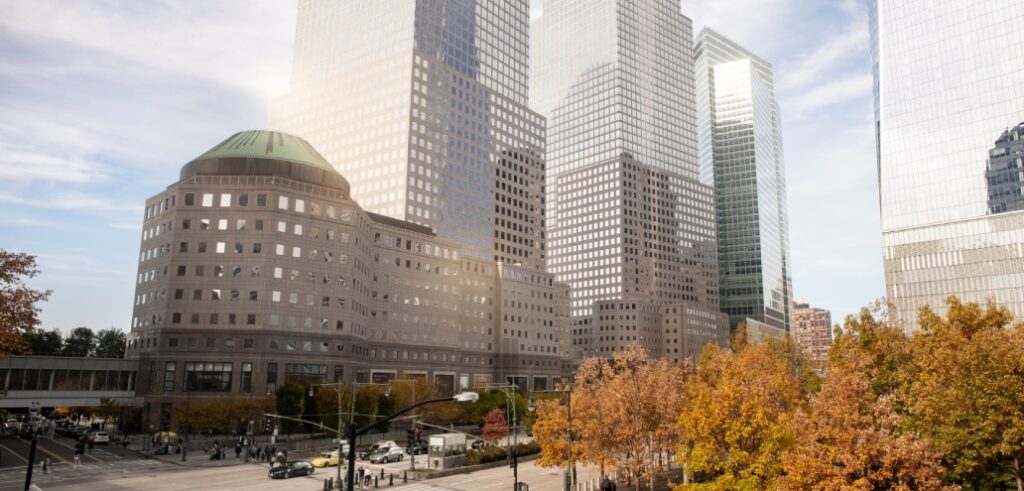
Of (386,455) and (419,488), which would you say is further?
(386,455)

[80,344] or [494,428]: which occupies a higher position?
[80,344]

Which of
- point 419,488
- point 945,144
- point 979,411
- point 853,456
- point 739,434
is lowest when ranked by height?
point 419,488

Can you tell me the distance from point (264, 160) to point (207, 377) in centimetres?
3579

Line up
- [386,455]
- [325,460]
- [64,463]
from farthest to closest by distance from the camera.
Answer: [386,455]
[325,460]
[64,463]

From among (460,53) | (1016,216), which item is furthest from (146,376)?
(1016,216)

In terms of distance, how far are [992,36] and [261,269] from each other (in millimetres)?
160986

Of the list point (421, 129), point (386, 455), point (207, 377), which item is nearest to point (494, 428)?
Result: point (386, 455)

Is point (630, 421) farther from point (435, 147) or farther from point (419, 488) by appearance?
point (435, 147)

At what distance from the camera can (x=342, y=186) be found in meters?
124

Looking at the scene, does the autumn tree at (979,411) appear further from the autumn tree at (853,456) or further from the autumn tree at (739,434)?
the autumn tree at (853,456)

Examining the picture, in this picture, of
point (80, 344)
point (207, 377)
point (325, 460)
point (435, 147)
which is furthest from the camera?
point (80, 344)

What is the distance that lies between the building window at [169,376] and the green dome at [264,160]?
31153 mm

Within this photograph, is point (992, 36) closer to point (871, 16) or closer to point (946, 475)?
point (871, 16)

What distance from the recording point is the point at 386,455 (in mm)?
77812
